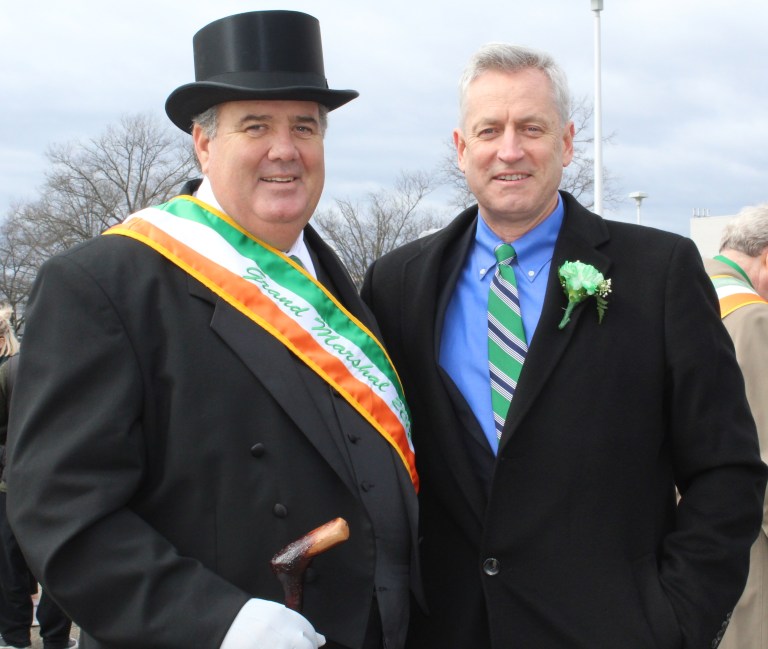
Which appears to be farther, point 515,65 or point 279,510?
point 515,65

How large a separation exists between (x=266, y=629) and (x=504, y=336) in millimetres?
1131

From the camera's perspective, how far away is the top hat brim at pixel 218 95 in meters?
2.38

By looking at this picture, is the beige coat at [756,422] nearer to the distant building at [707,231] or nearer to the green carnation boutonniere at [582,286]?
the green carnation boutonniere at [582,286]

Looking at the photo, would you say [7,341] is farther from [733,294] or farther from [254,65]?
[733,294]

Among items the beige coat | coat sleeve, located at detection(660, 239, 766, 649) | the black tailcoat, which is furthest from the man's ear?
the beige coat

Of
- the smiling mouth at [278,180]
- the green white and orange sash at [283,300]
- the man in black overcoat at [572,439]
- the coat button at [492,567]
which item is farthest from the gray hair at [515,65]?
the coat button at [492,567]

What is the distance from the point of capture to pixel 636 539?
2.51m

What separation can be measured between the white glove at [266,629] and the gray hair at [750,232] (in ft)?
9.53

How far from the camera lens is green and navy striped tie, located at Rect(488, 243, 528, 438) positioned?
8.47 feet

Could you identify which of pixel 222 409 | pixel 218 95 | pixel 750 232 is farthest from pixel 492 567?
pixel 750 232

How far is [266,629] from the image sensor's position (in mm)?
1930

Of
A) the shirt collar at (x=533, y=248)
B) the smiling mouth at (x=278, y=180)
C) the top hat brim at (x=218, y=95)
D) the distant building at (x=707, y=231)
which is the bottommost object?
the distant building at (x=707, y=231)

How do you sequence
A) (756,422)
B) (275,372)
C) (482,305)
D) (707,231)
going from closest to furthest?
1. (275,372)
2. (482,305)
3. (756,422)
4. (707,231)

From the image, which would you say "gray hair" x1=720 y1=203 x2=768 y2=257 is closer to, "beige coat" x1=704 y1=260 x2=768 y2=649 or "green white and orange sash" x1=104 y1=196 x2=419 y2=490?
"beige coat" x1=704 y1=260 x2=768 y2=649
